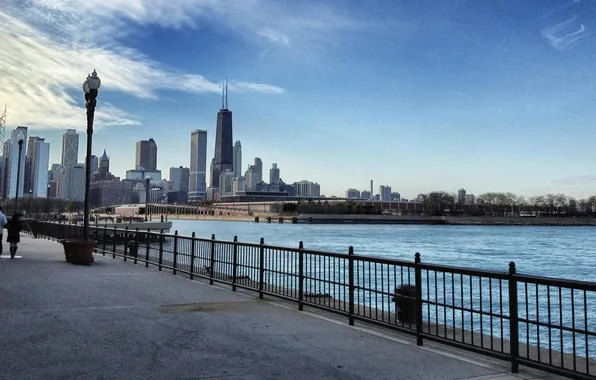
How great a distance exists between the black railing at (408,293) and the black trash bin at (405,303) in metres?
0.02

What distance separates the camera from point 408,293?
8148 millimetres

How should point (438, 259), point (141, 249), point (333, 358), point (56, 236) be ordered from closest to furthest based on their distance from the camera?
point (333, 358), point (141, 249), point (56, 236), point (438, 259)

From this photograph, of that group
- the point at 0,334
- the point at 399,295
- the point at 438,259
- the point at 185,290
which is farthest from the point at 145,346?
the point at 438,259

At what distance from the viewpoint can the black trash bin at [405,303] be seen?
8.15m

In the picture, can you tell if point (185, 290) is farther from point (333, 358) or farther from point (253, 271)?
point (333, 358)

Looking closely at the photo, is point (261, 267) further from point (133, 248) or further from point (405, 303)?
point (133, 248)

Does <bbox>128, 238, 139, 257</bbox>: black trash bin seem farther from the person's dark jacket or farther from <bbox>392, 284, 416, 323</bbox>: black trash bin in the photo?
<bbox>392, 284, 416, 323</bbox>: black trash bin

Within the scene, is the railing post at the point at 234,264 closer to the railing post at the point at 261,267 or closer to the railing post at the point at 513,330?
the railing post at the point at 261,267

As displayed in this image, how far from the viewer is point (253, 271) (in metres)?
12.8

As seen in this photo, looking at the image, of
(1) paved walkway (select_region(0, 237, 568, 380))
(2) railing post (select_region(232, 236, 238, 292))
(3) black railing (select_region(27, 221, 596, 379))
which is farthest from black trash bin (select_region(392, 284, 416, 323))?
(2) railing post (select_region(232, 236, 238, 292))

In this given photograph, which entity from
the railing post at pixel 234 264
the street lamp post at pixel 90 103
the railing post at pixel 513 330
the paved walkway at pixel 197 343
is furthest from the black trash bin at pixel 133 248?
the railing post at pixel 513 330

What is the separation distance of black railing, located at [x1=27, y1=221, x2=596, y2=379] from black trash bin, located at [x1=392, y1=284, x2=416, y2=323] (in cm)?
2

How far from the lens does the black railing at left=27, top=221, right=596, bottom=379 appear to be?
6.21 metres

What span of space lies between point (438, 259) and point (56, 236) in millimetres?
34422
